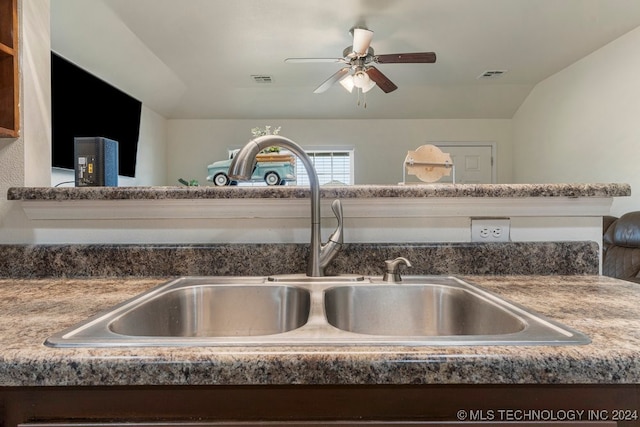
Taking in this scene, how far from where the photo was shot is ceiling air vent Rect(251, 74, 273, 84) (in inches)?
181

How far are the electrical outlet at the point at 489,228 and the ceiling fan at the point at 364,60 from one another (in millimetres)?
2461

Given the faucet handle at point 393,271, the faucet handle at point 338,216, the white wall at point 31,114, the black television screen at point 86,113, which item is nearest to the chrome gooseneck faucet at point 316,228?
the faucet handle at point 338,216

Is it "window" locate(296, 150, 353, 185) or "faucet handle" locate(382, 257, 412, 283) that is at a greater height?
"window" locate(296, 150, 353, 185)

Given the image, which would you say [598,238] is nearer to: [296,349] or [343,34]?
[296,349]

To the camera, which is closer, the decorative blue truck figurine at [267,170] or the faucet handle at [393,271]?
the faucet handle at [393,271]

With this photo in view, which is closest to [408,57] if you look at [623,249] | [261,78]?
[261,78]

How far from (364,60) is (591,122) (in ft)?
8.37

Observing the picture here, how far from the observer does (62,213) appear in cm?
101

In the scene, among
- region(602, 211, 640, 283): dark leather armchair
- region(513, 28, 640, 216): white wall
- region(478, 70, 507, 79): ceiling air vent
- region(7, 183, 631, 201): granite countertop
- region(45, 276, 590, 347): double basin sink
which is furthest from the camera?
region(478, 70, 507, 79): ceiling air vent

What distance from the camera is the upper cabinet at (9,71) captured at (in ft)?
3.15

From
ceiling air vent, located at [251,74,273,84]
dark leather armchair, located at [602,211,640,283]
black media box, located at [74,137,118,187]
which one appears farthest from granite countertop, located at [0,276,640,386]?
ceiling air vent, located at [251,74,273,84]

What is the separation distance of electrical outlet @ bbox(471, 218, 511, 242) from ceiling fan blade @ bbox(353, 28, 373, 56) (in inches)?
96.9

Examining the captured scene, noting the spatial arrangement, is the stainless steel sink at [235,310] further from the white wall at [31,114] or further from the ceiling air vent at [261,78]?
the ceiling air vent at [261,78]

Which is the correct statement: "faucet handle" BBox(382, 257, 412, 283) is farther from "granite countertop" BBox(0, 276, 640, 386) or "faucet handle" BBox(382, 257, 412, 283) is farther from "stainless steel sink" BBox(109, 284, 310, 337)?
"granite countertop" BBox(0, 276, 640, 386)
